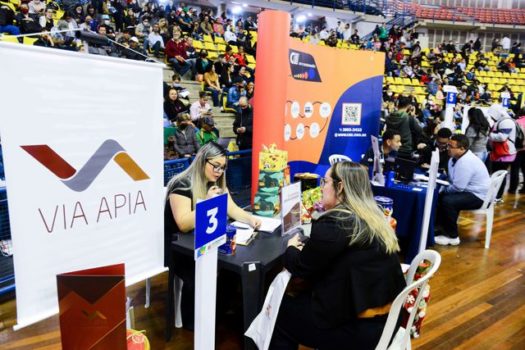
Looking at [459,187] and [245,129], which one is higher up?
[245,129]

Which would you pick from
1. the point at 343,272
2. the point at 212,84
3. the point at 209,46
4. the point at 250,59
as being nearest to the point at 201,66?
the point at 212,84

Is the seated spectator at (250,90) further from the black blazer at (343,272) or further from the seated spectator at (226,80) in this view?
the black blazer at (343,272)

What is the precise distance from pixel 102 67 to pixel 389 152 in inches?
127

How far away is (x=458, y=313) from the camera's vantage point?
9.16 feet

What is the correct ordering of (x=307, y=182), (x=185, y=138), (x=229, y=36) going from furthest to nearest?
1. (x=229, y=36)
2. (x=185, y=138)
3. (x=307, y=182)

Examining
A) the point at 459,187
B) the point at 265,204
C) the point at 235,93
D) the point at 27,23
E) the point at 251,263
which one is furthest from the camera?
the point at 235,93

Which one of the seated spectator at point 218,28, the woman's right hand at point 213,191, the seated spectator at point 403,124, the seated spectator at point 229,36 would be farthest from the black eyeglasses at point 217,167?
the seated spectator at point 218,28

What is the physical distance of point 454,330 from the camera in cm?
258

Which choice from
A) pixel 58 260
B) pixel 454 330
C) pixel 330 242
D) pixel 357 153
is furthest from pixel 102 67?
pixel 357 153

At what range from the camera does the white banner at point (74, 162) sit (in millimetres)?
1369

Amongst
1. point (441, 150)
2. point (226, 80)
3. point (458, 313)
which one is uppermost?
point (226, 80)

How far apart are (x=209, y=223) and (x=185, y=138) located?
3501 millimetres

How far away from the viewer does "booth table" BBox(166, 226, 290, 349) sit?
187cm

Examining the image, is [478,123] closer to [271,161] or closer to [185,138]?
[271,161]
